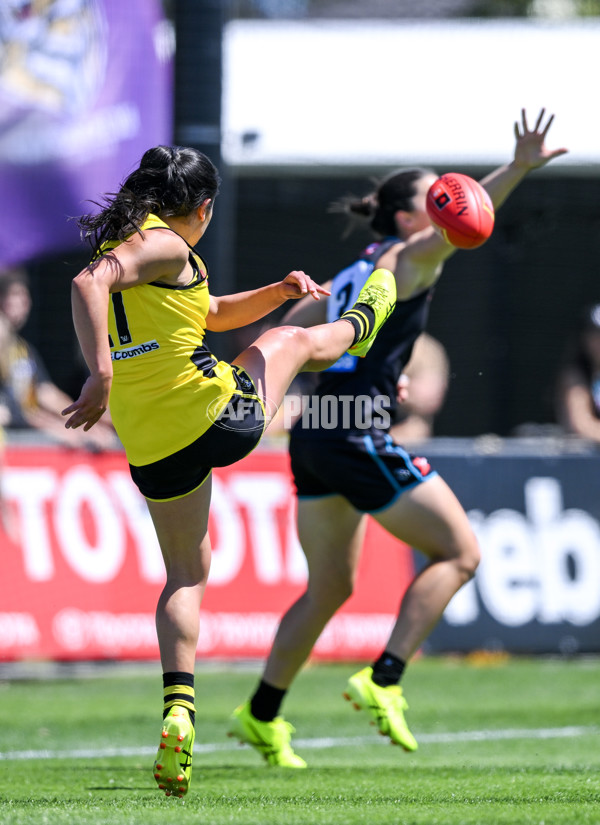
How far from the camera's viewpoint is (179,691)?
473 cm

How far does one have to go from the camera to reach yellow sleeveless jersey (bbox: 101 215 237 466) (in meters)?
4.71

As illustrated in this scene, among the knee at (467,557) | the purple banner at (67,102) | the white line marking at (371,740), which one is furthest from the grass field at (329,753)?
the purple banner at (67,102)

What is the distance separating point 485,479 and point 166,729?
6017 mm

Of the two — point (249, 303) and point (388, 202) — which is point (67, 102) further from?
point (249, 303)

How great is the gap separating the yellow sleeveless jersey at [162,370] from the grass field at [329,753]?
125 cm

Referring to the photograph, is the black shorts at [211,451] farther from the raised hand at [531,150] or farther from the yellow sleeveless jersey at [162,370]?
the raised hand at [531,150]

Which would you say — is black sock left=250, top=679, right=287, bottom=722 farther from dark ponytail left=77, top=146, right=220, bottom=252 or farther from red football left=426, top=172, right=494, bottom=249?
dark ponytail left=77, top=146, right=220, bottom=252

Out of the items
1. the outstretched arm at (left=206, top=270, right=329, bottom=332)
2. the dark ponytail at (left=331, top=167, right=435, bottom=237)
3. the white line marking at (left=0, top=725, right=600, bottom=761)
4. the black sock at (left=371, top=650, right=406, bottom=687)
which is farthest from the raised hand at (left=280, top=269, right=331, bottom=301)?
the white line marking at (left=0, top=725, right=600, bottom=761)

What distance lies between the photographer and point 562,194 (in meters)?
15.1

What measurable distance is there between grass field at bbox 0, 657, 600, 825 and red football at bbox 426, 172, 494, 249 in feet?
7.11

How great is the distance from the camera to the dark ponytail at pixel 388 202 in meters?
6.35

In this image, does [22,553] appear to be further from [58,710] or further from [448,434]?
[448,434]

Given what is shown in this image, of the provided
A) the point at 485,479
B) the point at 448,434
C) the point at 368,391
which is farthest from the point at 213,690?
the point at 448,434

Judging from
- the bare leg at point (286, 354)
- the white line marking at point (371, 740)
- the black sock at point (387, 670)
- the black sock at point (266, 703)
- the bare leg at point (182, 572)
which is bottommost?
the white line marking at point (371, 740)
